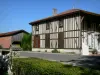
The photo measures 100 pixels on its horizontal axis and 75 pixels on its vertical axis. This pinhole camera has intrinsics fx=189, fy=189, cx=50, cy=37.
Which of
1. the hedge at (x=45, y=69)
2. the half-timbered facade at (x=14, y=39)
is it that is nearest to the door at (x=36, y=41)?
the half-timbered facade at (x=14, y=39)

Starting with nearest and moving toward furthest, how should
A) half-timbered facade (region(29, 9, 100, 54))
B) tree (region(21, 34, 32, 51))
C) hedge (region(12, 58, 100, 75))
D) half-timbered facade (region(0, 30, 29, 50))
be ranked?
hedge (region(12, 58, 100, 75))
half-timbered facade (region(29, 9, 100, 54))
tree (region(21, 34, 32, 51))
half-timbered facade (region(0, 30, 29, 50))

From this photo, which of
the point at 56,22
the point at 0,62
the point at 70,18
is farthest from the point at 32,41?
the point at 0,62

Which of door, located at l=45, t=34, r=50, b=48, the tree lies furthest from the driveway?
the tree

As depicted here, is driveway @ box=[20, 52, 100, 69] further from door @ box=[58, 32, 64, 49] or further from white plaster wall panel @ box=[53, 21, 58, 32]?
white plaster wall panel @ box=[53, 21, 58, 32]

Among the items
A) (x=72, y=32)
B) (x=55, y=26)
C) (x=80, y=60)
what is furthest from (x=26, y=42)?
(x=80, y=60)

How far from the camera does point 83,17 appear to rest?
24.2 meters

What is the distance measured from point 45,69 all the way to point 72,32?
1886 cm

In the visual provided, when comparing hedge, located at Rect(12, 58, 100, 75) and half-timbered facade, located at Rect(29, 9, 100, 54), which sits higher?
half-timbered facade, located at Rect(29, 9, 100, 54)

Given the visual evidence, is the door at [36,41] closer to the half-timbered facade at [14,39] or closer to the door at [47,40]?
the door at [47,40]

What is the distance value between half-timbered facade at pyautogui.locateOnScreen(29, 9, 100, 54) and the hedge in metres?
15.1

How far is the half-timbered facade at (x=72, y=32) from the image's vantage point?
24203 millimetres

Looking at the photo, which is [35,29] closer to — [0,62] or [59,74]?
[0,62]

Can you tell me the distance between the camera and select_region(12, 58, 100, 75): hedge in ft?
18.1

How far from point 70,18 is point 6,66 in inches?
657
